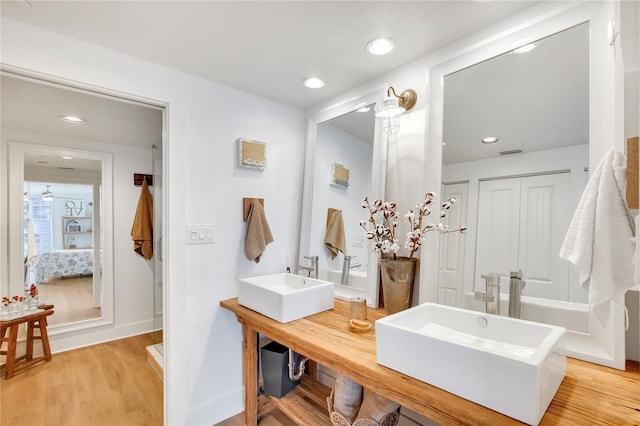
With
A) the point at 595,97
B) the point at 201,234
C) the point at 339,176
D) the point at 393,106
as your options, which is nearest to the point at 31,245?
the point at 201,234

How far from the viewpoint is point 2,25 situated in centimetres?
127

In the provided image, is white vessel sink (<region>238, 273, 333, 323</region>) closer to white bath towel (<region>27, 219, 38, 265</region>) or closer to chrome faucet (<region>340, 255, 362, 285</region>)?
chrome faucet (<region>340, 255, 362, 285</region>)

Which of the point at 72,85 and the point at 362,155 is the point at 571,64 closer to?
the point at 362,155

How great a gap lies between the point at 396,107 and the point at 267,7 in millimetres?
780

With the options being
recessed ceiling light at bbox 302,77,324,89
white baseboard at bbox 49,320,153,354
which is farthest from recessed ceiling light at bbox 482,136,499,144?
white baseboard at bbox 49,320,153,354

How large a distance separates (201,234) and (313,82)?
4.07ft

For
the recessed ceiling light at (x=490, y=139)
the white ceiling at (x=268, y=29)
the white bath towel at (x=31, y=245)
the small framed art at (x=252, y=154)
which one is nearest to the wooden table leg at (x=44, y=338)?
the white bath towel at (x=31, y=245)

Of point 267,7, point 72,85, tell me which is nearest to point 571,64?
point 267,7

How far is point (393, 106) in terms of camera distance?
5.07 ft

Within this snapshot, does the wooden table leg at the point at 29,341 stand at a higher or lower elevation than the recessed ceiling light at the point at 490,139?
lower

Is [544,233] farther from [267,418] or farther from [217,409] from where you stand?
[217,409]

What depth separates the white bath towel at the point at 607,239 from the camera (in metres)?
0.86

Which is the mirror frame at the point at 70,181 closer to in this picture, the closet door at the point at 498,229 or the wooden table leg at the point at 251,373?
the wooden table leg at the point at 251,373

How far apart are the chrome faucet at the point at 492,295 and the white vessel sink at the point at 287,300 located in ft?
2.70
